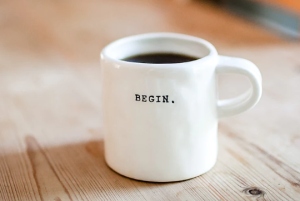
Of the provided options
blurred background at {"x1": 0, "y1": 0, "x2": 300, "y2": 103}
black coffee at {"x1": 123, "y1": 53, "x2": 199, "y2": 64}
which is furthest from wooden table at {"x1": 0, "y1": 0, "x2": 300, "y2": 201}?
black coffee at {"x1": 123, "y1": 53, "x2": 199, "y2": 64}

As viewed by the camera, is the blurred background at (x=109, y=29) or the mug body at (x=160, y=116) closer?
the mug body at (x=160, y=116)

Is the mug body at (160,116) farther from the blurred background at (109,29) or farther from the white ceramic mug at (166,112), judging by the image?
the blurred background at (109,29)

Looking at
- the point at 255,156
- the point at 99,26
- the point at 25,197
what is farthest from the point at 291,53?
the point at 25,197

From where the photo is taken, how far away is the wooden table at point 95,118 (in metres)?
0.42

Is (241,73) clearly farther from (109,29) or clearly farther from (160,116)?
(109,29)

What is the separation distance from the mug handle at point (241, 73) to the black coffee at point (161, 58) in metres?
0.06

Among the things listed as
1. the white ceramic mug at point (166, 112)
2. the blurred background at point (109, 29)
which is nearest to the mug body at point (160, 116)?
the white ceramic mug at point (166, 112)

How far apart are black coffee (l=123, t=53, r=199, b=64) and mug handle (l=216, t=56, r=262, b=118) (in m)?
0.06

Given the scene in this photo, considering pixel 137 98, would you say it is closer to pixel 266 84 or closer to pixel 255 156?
pixel 255 156

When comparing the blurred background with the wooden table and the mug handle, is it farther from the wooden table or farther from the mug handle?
the mug handle

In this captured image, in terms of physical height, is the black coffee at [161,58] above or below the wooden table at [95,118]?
above

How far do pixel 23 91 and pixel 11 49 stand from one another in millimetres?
296

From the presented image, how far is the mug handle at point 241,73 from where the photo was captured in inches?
16.3

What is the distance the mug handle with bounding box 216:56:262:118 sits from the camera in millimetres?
415
